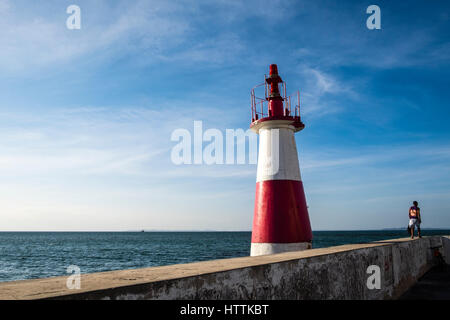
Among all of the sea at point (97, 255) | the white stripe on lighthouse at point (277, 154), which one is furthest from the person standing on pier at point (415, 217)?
the sea at point (97, 255)

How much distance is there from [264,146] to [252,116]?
1.22 m

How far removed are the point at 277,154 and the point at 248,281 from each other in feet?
22.9

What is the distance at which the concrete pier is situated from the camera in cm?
265

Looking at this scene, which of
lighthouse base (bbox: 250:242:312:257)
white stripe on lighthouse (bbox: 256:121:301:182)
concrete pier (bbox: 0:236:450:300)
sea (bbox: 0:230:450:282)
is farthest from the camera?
sea (bbox: 0:230:450:282)

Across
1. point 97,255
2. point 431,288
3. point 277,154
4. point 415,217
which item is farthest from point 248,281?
point 97,255

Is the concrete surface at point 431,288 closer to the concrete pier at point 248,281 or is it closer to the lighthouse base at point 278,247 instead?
the concrete pier at point 248,281

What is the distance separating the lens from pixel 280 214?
9914mm

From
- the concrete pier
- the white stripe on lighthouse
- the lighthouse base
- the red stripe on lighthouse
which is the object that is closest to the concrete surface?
the concrete pier

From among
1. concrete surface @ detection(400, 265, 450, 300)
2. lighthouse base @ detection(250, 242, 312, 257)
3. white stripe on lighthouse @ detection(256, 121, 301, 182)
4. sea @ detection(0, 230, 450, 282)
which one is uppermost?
white stripe on lighthouse @ detection(256, 121, 301, 182)

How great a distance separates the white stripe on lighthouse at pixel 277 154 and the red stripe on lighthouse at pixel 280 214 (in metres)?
0.22

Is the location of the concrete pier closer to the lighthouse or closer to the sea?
the lighthouse

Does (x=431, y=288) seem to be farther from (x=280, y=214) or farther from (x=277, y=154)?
(x=277, y=154)

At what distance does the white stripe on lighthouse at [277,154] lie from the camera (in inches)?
402

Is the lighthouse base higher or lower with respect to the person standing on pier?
lower
